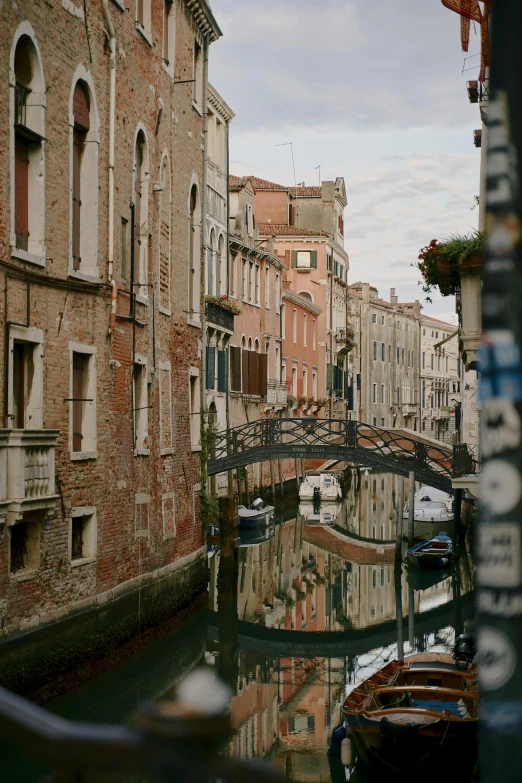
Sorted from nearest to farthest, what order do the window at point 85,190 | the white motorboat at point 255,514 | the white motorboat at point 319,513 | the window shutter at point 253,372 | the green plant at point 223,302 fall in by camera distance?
the window at point 85,190
the green plant at point 223,302
the white motorboat at point 255,514
the window shutter at point 253,372
the white motorboat at point 319,513

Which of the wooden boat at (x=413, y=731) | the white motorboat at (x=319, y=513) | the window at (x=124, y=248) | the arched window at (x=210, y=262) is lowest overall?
the white motorboat at (x=319, y=513)

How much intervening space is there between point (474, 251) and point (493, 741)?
398 inches

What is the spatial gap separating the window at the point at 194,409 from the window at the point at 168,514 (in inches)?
77.8

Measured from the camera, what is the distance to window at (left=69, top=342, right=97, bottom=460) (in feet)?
45.6

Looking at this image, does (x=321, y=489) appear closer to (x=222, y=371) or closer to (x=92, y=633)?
(x=222, y=371)

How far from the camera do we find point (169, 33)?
60.2 ft

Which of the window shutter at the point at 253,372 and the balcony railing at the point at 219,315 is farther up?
the balcony railing at the point at 219,315

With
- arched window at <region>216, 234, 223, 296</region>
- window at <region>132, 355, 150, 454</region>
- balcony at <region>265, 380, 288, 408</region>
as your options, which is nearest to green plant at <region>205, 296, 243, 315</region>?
arched window at <region>216, 234, 223, 296</region>

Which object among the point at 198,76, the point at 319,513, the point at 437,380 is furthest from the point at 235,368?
the point at 437,380

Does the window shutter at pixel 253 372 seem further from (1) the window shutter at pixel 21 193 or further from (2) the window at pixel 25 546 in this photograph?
(1) the window shutter at pixel 21 193

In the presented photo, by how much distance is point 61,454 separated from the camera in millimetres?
13172

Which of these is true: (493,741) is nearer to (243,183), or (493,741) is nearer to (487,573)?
(487,573)

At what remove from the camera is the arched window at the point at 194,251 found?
66.0ft

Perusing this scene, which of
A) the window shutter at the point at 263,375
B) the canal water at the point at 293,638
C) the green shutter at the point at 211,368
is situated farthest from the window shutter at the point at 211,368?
the window shutter at the point at 263,375
